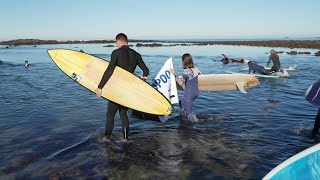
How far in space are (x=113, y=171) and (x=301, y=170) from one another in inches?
141

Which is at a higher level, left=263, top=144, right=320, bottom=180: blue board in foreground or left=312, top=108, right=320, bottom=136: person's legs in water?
left=263, top=144, right=320, bottom=180: blue board in foreground

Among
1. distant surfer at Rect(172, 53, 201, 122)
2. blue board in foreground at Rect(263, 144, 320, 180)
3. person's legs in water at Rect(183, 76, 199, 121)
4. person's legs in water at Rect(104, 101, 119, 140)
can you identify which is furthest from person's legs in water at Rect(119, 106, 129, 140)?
blue board in foreground at Rect(263, 144, 320, 180)

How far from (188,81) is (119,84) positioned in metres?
2.34

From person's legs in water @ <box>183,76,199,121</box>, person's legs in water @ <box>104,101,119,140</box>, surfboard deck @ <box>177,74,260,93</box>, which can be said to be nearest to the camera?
person's legs in water @ <box>104,101,119,140</box>

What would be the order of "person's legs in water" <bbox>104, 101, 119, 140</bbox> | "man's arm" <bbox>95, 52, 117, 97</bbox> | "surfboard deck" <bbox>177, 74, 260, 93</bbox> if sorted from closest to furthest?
"man's arm" <bbox>95, 52, 117, 97</bbox> < "person's legs in water" <bbox>104, 101, 119, 140</bbox> < "surfboard deck" <bbox>177, 74, 260, 93</bbox>

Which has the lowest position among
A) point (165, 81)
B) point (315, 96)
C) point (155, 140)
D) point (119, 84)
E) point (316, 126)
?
point (155, 140)

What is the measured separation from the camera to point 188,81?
942 centimetres

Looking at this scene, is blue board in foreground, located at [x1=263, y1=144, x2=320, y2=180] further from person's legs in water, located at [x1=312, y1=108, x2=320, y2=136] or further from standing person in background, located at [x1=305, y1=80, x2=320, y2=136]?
person's legs in water, located at [x1=312, y1=108, x2=320, y2=136]

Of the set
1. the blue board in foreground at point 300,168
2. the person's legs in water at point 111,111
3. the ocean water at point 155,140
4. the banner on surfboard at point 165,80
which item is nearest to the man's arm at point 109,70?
the person's legs in water at point 111,111

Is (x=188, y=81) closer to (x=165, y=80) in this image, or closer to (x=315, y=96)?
(x=165, y=80)

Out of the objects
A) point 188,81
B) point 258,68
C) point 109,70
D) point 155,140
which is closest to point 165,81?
point 188,81

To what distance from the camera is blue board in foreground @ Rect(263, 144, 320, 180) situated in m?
4.11

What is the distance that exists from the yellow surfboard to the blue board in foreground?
439cm

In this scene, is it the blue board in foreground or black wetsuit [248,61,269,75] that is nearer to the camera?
the blue board in foreground
